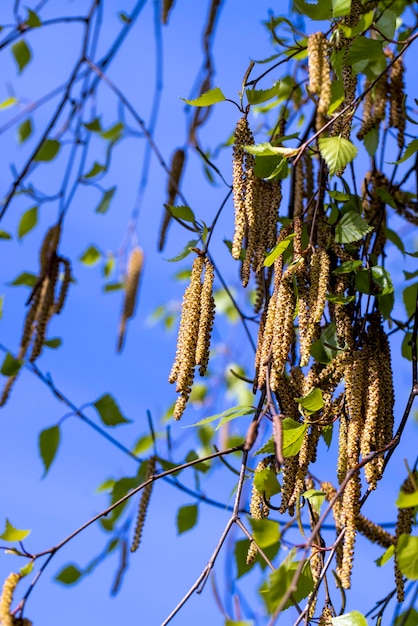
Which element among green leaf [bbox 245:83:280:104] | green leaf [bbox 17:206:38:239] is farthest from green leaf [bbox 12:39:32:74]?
green leaf [bbox 245:83:280:104]

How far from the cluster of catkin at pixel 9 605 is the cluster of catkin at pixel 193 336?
0.29m

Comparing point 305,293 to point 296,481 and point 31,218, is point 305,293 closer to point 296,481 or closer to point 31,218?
point 296,481

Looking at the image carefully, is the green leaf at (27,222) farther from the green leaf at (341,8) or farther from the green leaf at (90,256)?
the green leaf at (341,8)

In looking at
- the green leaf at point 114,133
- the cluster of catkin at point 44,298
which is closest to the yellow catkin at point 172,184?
the cluster of catkin at point 44,298

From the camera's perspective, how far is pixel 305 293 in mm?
1107

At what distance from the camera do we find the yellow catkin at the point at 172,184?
197 cm

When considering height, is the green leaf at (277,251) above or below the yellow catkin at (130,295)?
below

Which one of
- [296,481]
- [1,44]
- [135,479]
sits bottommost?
[296,481]

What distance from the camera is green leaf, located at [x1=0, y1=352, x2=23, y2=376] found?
6.28 ft

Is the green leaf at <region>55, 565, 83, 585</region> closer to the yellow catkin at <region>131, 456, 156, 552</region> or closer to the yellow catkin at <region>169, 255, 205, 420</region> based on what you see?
the yellow catkin at <region>131, 456, 156, 552</region>

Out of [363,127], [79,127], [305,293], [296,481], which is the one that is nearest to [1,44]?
[79,127]

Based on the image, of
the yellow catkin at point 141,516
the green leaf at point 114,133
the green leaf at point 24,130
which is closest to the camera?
the yellow catkin at point 141,516

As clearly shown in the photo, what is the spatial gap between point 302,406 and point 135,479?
0.83m

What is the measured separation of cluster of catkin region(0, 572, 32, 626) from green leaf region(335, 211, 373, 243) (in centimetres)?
60
